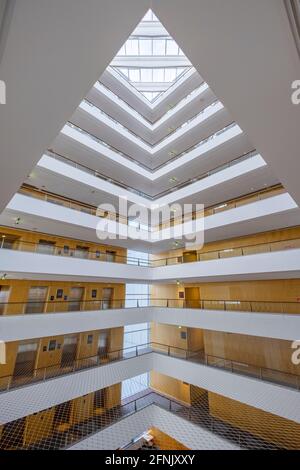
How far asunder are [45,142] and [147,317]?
7.16 m

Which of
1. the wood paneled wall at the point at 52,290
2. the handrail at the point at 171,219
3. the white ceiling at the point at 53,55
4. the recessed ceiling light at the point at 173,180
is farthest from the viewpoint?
the recessed ceiling light at the point at 173,180

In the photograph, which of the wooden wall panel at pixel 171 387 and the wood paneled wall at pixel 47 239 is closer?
the wood paneled wall at pixel 47 239

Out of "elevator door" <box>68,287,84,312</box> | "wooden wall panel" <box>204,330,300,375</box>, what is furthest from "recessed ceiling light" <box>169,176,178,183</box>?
"wooden wall panel" <box>204,330,300,375</box>

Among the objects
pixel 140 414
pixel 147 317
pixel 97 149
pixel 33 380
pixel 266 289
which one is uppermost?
pixel 97 149

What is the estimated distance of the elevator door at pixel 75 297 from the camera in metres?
7.46

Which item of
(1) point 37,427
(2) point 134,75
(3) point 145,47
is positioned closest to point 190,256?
(1) point 37,427

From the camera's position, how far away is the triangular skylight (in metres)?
7.29

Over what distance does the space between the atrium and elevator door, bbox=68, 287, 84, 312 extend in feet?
0.15

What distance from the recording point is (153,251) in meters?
10.4

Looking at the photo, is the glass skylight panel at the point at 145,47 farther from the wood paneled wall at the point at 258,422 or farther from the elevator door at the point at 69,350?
the wood paneled wall at the point at 258,422

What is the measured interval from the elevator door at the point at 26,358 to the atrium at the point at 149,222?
0.05 meters

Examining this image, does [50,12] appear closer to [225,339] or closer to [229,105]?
[229,105]

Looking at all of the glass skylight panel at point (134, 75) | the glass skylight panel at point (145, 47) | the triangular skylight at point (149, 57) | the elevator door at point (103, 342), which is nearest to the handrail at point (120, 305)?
the elevator door at point (103, 342)

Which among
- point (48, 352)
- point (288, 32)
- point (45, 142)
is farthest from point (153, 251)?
point (288, 32)
